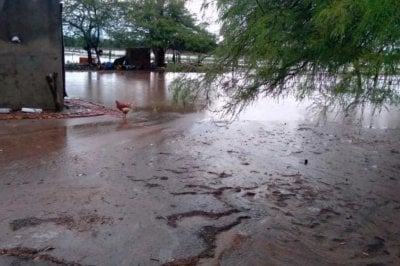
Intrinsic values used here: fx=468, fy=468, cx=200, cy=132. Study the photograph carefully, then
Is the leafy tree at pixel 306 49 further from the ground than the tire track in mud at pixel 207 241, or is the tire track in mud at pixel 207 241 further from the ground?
the leafy tree at pixel 306 49

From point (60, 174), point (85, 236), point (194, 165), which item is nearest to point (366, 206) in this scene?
point (194, 165)

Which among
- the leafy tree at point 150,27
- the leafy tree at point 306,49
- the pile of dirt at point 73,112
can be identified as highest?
the leafy tree at point 150,27

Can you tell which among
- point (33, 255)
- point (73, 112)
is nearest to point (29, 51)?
point (73, 112)

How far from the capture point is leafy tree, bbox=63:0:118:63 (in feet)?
109

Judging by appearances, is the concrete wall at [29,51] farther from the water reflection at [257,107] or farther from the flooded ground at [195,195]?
the water reflection at [257,107]

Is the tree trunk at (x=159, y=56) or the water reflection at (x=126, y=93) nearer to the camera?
the water reflection at (x=126, y=93)

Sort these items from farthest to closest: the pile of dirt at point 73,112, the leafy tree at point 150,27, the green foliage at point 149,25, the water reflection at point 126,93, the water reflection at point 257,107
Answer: the leafy tree at point 150,27
the green foliage at point 149,25
the water reflection at point 126,93
the water reflection at point 257,107
the pile of dirt at point 73,112

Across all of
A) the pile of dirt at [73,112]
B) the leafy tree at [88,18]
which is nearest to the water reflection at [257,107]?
the pile of dirt at [73,112]

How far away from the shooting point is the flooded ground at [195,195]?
15.9 feet

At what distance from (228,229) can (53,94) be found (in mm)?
9267

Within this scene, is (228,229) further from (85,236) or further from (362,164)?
(362,164)

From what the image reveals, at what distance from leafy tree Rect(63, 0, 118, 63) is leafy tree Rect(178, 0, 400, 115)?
30.1 m

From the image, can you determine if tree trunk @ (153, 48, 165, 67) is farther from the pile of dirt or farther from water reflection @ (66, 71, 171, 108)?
the pile of dirt

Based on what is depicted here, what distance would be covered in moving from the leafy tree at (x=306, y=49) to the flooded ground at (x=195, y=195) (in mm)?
1579
